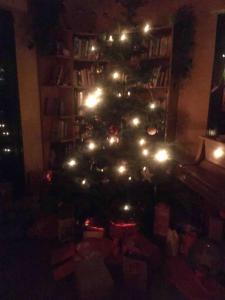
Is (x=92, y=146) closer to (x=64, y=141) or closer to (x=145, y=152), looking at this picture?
(x=145, y=152)

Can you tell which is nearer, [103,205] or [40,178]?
[103,205]

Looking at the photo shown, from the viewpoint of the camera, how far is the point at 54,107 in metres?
3.28

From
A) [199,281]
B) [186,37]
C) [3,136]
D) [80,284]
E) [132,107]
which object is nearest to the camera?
[80,284]

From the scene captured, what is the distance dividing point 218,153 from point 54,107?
2028mm

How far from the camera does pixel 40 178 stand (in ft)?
11.1

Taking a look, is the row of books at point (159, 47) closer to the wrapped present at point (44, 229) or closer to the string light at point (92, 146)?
the string light at point (92, 146)

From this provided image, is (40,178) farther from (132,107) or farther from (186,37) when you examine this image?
(186,37)

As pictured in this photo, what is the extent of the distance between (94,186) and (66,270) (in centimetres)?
81

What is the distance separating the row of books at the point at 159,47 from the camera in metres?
2.99


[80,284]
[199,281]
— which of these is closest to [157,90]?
[199,281]

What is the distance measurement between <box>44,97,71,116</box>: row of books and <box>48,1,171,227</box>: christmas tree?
755 mm

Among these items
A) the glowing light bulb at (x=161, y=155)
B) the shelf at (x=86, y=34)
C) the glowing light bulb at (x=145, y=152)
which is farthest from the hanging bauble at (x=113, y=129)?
the shelf at (x=86, y=34)

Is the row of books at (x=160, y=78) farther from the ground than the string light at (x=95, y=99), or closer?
farther from the ground

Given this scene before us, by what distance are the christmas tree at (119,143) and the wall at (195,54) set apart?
2.44 feet
